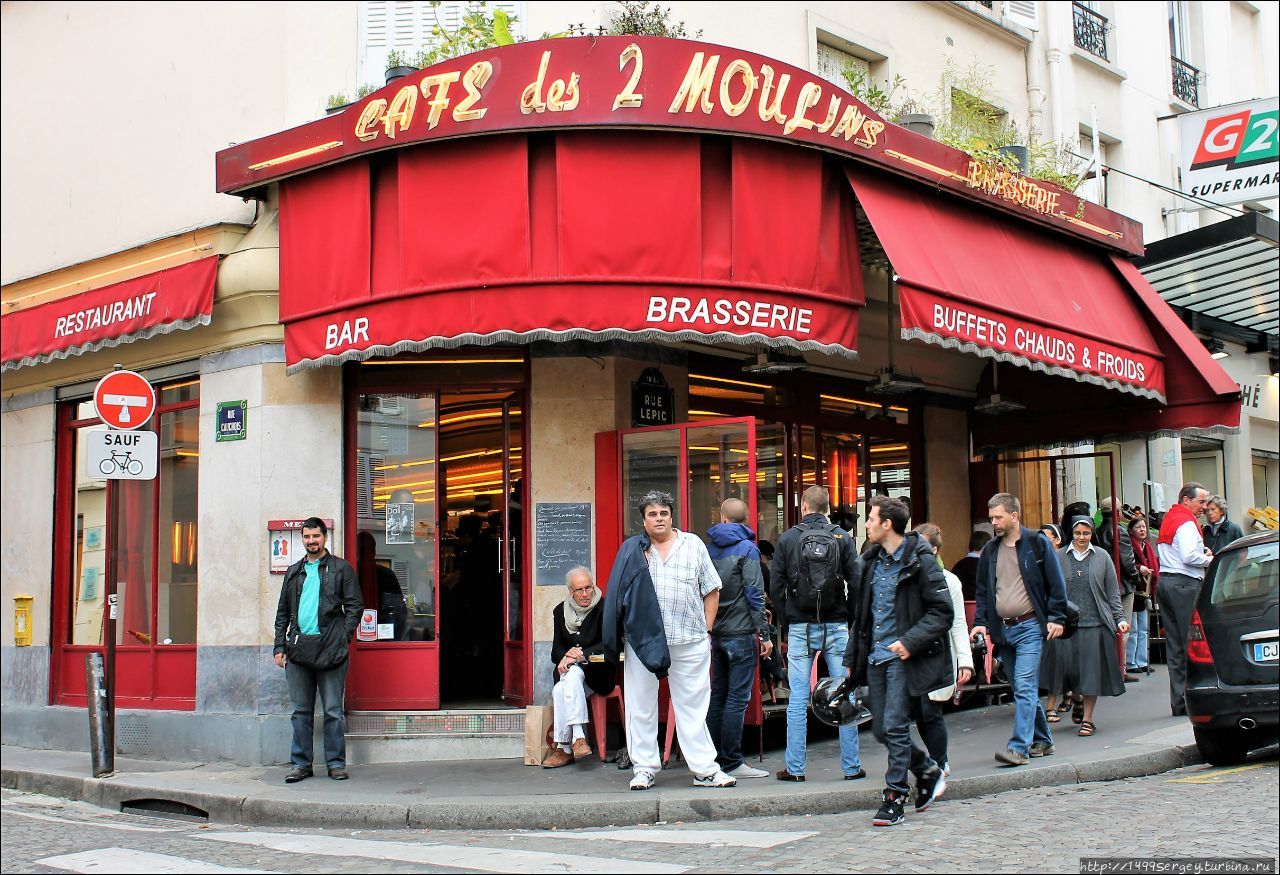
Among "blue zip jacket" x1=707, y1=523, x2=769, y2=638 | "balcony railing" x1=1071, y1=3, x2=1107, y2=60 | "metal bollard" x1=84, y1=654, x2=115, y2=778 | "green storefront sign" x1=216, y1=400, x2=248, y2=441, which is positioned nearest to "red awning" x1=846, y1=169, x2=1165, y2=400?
"blue zip jacket" x1=707, y1=523, x2=769, y2=638

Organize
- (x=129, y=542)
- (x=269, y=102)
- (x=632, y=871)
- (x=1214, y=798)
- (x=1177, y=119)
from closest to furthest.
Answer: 1. (x=632, y=871)
2. (x=1214, y=798)
3. (x=269, y=102)
4. (x=129, y=542)
5. (x=1177, y=119)

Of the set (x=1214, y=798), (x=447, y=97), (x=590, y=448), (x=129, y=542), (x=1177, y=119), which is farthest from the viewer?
(x=1177, y=119)

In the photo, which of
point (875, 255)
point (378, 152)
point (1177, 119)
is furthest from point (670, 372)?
point (1177, 119)

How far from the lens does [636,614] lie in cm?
871

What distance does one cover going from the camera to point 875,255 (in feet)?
39.6

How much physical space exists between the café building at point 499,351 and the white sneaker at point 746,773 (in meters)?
1.98

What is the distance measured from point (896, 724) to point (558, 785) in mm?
2611

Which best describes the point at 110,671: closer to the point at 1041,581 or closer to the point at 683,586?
the point at 683,586

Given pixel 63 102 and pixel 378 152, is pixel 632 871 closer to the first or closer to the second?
pixel 378 152

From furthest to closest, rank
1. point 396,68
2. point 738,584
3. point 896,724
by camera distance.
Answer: point 396,68 → point 738,584 → point 896,724

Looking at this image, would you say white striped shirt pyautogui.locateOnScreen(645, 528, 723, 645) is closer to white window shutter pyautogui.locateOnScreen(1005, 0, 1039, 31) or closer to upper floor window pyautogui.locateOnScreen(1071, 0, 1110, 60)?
white window shutter pyautogui.locateOnScreen(1005, 0, 1039, 31)

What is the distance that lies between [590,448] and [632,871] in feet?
16.1

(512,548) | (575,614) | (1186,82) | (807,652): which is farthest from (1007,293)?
(1186,82)

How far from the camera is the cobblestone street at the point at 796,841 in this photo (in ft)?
21.5
